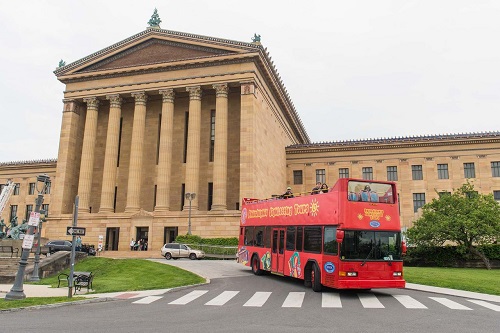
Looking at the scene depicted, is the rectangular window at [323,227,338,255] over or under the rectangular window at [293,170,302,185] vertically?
under

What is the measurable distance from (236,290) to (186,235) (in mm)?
22653

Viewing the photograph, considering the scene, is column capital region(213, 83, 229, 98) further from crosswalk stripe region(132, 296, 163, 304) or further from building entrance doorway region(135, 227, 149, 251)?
crosswalk stripe region(132, 296, 163, 304)

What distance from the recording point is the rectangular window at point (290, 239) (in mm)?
19250

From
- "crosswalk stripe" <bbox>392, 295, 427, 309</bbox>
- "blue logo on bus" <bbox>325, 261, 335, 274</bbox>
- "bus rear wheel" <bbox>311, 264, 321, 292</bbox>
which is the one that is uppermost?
"blue logo on bus" <bbox>325, 261, 335, 274</bbox>

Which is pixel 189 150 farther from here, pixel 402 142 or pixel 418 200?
pixel 418 200

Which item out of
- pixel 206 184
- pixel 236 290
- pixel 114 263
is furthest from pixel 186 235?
pixel 236 290

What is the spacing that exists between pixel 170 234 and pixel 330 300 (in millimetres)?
31306

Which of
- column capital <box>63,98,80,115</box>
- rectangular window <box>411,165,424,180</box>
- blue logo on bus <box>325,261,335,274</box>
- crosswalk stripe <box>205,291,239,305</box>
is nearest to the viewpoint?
crosswalk stripe <box>205,291,239,305</box>

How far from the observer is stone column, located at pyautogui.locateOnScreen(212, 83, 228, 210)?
4325 centimetres

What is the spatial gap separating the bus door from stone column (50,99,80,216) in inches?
1386

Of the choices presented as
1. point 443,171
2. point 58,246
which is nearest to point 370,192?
point 58,246

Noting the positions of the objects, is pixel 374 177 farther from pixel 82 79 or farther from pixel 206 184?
pixel 82 79

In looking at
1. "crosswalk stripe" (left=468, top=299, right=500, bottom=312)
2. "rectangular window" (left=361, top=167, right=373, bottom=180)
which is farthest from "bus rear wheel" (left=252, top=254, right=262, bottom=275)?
"rectangular window" (left=361, top=167, right=373, bottom=180)

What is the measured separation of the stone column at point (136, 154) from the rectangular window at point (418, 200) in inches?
1345
